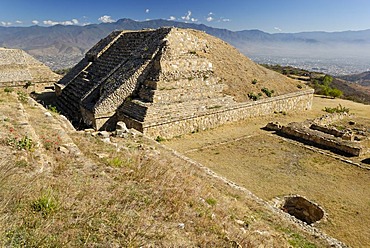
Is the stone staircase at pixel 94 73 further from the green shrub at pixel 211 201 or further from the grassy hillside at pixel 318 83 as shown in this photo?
the grassy hillside at pixel 318 83

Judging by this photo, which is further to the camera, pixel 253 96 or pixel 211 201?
pixel 253 96

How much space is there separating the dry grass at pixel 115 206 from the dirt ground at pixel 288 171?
6.44 feet

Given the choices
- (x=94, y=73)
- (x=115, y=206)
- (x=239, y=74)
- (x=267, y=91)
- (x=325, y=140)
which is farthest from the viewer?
(x=239, y=74)

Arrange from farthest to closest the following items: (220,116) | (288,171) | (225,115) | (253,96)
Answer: (253,96) < (225,115) < (220,116) < (288,171)

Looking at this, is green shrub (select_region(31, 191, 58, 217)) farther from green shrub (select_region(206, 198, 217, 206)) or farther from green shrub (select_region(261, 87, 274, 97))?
green shrub (select_region(261, 87, 274, 97))

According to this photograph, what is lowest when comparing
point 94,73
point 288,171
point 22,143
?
point 288,171

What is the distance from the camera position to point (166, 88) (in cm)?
1408

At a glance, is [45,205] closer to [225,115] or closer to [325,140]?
[325,140]

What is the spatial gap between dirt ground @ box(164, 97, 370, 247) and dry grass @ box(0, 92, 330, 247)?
196 centimetres

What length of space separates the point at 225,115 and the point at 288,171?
5962mm

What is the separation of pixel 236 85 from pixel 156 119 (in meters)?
7.22

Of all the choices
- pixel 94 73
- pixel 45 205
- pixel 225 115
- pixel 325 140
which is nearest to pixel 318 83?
pixel 225 115

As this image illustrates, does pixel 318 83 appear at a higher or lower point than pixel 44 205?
lower

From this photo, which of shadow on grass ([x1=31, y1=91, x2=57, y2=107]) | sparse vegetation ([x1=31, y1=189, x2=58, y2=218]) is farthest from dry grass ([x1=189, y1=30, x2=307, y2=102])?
sparse vegetation ([x1=31, y1=189, x2=58, y2=218])
